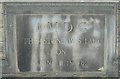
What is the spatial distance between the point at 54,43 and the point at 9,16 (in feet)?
2.91

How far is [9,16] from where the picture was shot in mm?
5754

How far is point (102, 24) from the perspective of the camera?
5766 millimetres

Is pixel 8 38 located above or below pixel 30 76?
above

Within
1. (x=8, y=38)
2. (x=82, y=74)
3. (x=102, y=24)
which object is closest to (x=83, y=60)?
(x=82, y=74)

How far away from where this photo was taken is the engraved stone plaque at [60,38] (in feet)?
18.8

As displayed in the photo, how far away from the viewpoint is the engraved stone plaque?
18.8 feet

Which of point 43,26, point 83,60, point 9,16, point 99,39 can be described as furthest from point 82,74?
A: point 9,16

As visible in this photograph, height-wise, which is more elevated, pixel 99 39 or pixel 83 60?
pixel 99 39

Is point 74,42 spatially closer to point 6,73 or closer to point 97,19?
point 97,19

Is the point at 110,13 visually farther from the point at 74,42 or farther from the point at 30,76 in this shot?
the point at 30,76

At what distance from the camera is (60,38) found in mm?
5781

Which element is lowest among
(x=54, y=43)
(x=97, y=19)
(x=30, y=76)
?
(x=30, y=76)

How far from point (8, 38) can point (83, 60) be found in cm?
133

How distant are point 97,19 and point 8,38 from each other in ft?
5.06
